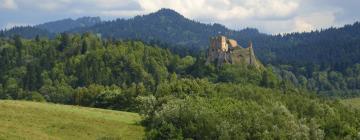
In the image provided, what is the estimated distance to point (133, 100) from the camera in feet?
438

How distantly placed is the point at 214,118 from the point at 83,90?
77948 millimetres

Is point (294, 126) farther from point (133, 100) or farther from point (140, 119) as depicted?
point (133, 100)

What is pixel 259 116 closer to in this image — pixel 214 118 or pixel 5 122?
pixel 214 118

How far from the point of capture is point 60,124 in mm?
77625

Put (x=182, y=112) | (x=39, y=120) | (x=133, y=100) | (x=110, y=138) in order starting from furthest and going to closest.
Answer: (x=133, y=100) → (x=182, y=112) → (x=39, y=120) → (x=110, y=138)

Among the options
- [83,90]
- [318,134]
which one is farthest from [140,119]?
[83,90]

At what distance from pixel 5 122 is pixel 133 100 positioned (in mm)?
62914

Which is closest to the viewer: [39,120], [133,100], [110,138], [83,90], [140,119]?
[110,138]

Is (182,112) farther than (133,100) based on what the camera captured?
No

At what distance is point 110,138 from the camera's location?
6812 centimetres

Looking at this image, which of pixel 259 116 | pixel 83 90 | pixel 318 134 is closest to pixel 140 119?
pixel 259 116

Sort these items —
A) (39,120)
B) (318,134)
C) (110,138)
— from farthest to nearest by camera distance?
(318,134) < (39,120) < (110,138)

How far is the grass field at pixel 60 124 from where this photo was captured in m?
69.2

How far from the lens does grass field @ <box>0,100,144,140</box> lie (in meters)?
69.2
